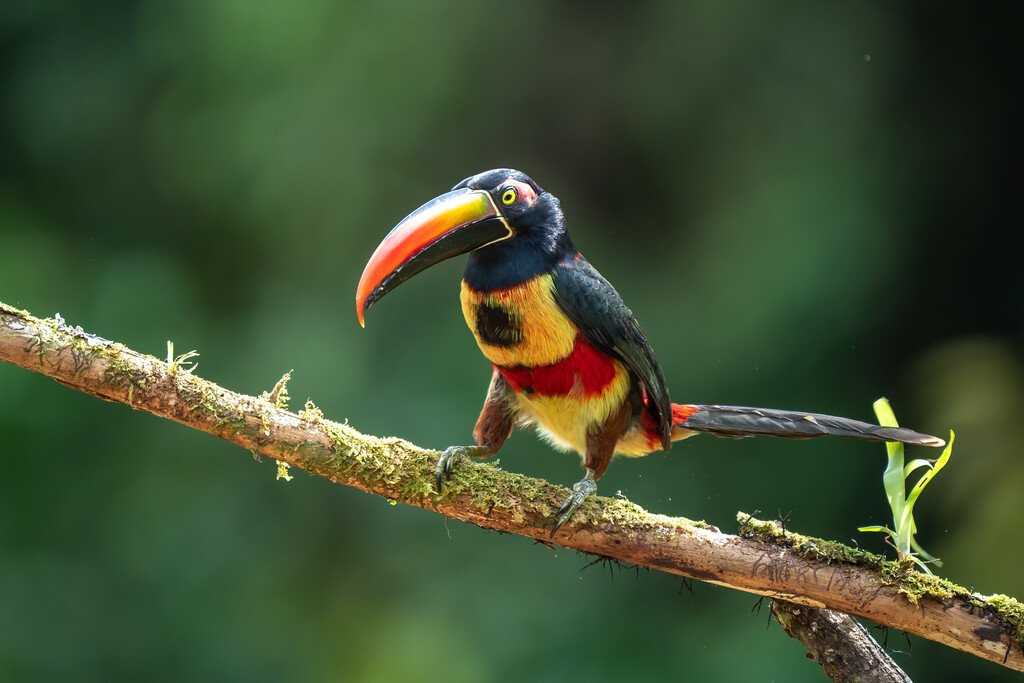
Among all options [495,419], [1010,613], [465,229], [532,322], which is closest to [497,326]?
[532,322]

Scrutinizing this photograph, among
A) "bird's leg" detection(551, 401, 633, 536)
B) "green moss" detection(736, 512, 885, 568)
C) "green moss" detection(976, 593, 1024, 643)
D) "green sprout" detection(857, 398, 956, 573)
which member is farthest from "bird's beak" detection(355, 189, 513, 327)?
"green moss" detection(976, 593, 1024, 643)

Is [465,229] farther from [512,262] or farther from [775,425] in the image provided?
[775,425]

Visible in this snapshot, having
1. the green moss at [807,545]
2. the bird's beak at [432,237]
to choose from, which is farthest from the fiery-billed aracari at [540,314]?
the green moss at [807,545]

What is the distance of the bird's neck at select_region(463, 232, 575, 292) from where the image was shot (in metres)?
2.44

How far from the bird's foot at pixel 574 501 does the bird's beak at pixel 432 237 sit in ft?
1.75

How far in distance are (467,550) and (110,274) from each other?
5.43 feet

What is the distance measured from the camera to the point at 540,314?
7.96 feet

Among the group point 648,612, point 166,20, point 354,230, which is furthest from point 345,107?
point 648,612

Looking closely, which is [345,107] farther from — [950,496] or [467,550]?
[950,496]

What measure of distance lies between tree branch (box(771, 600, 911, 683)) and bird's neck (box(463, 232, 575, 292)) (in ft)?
2.67

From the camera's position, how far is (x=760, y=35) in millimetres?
4344

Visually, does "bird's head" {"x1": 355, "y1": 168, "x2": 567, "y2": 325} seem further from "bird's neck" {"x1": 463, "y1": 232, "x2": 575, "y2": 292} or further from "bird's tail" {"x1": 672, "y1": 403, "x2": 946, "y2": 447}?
"bird's tail" {"x1": 672, "y1": 403, "x2": 946, "y2": 447}

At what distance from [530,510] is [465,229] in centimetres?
58

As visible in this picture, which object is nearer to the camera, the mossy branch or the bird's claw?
the mossy branch
